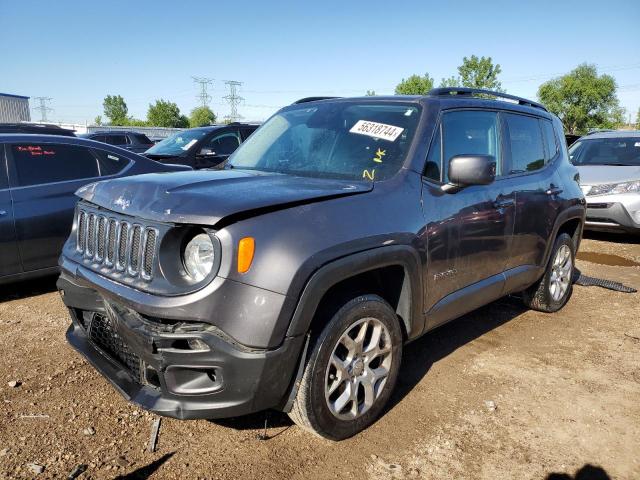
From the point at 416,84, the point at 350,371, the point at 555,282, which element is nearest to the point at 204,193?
the point at 350,371

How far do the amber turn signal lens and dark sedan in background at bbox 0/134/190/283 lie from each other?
3.51m

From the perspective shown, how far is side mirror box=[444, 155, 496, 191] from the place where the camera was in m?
2.99

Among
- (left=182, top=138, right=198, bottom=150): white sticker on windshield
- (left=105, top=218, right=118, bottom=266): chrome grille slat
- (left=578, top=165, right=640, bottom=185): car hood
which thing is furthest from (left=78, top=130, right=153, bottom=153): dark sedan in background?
(left=105, top=218, right=118, bottom=266): chrome grille slat

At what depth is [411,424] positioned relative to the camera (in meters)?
2.98

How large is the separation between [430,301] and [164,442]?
1721 mm

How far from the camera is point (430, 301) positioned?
3102mm

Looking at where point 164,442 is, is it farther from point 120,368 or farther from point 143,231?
point 143,231

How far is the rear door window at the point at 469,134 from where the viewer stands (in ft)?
10.9

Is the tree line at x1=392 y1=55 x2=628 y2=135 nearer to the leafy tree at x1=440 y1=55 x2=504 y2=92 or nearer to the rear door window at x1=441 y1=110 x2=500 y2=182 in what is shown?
the leafy tree at x1=440 y1=55 x2=504 y2=92

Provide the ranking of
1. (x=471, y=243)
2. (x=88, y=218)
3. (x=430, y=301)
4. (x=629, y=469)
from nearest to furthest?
(x=629, y=469), (x=88, y=218), (x=430, y=301), (x=471, y=243)

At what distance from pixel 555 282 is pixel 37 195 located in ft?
16.8

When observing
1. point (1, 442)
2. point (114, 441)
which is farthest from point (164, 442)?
point (1, 442)

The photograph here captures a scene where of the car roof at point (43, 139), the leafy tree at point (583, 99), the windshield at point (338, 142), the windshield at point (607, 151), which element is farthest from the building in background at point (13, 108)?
the leafy tree at point (583, 99)

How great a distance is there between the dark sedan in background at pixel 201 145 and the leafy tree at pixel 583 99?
51.7 metres
